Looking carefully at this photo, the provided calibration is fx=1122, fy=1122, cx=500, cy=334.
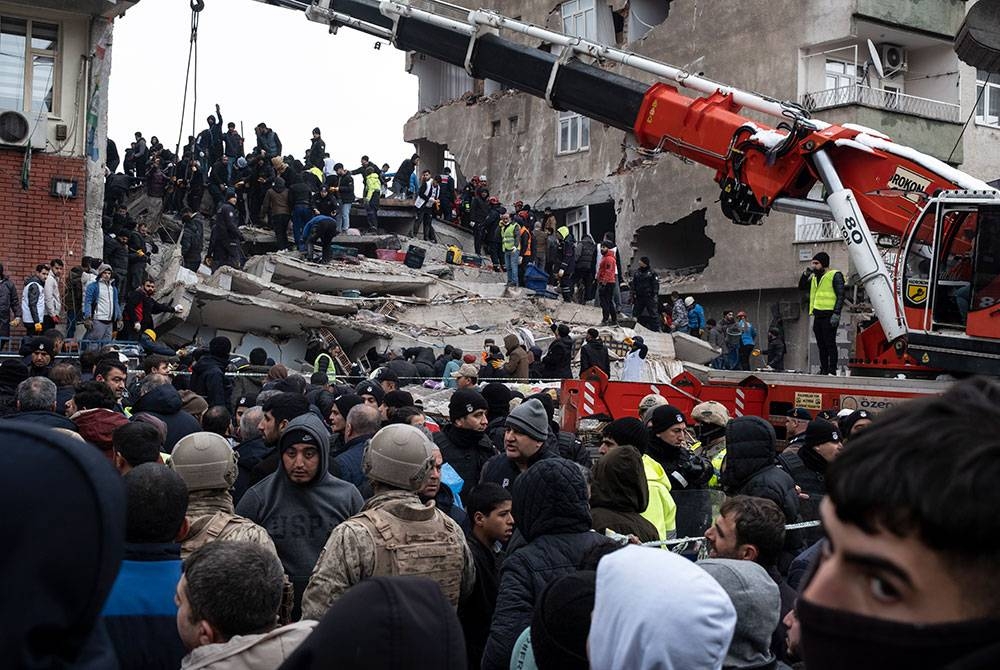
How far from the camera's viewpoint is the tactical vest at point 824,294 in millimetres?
16906

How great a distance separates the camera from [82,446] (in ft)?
6.17

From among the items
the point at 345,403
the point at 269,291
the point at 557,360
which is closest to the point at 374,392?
the point at 345,403

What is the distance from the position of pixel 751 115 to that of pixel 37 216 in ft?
60.8

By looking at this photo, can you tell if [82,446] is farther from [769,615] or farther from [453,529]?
[453,529]

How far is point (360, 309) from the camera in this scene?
22516mm

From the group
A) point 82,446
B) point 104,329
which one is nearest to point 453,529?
point 82,446

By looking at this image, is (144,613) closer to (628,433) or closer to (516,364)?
(628,433)

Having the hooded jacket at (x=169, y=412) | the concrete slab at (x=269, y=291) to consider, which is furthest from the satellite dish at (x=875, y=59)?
the hooded jacket at (x=169, y=412)

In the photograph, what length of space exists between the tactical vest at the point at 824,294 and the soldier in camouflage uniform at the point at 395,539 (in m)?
13.2

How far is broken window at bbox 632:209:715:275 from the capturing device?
1347 inches

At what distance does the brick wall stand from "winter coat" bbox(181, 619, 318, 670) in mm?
15769

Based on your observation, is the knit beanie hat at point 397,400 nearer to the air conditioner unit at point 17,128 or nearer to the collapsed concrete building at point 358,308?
the air conditioner unit at point 17,128

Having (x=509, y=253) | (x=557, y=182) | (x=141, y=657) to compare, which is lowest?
(x=141, y=657)

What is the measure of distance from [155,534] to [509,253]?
2418 cm
